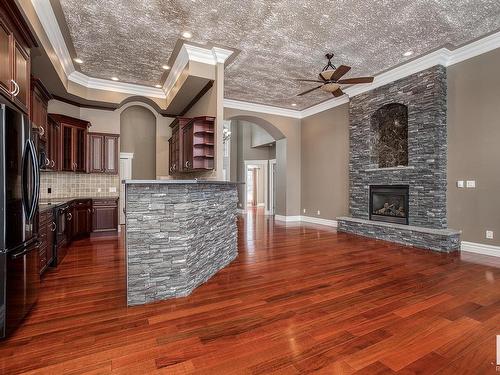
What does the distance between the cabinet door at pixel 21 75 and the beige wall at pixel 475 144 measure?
6.17 meters

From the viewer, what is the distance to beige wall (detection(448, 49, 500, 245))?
163 inches

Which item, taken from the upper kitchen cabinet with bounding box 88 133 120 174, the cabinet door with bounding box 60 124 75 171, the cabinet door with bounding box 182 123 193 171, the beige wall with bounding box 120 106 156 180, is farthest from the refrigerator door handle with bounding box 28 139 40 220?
the beige wall with bounding box 120 106 156 180

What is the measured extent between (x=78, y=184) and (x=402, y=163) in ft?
23.4

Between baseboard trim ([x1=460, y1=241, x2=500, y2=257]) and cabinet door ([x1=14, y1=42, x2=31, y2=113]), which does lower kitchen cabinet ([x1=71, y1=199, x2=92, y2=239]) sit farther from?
baseboard trim ([x1=460, y1=241, x2=500, y2=257])

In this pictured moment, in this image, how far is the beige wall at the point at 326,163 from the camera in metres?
6.92

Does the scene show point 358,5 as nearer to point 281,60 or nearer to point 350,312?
point 281,60

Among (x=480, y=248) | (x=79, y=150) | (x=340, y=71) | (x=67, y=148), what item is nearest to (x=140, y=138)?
(x=79, y=150)

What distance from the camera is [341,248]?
15.1ft

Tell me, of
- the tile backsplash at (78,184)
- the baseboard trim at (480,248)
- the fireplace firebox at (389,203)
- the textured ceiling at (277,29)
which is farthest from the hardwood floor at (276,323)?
the textured ceiling at (277,29)

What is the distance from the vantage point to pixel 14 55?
246cm

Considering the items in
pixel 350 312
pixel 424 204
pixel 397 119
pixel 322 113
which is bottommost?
pixel 350 312

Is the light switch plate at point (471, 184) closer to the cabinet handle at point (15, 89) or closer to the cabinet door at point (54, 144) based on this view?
the cabinet handle at point (15, 89)

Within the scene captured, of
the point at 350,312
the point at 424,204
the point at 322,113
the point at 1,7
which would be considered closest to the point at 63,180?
the point at 1,7

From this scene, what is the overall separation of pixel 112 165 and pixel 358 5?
18.6 ft
